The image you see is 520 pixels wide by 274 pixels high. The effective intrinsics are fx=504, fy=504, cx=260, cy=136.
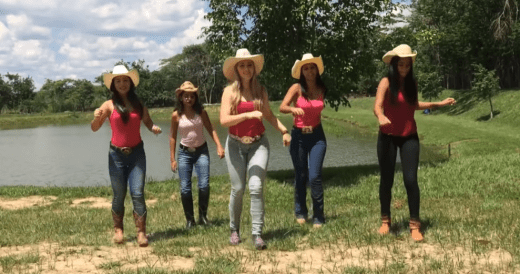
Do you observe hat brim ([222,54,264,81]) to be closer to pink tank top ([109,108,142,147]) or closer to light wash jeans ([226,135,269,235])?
light wash jeans ([226,135,269,235])

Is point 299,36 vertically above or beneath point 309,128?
above

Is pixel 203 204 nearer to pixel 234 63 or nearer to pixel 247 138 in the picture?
pixel 247 138

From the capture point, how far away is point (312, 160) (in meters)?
7.02

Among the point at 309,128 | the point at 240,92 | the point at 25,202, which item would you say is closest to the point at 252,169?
the point at 240,92

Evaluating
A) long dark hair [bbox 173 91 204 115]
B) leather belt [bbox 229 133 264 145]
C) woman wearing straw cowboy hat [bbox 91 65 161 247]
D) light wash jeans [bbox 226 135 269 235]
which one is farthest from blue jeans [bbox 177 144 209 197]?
leather belt [bbox 229 133 264 145]

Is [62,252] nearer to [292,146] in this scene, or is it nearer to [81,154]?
[292,146]

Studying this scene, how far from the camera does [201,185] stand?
7.92 metres

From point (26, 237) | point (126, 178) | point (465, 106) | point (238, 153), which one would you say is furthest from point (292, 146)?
point (465, 106)

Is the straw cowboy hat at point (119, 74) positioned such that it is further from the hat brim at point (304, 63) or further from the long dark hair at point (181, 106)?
the hat brim at point (304, 63)

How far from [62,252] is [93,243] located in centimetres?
62

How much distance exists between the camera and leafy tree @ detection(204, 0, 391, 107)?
14.9 meters

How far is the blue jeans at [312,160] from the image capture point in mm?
7000

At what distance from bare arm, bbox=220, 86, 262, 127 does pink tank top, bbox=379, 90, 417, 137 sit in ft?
5.42

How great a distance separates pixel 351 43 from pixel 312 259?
11510 mm
